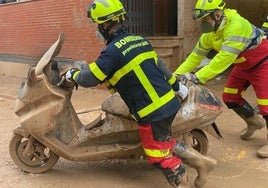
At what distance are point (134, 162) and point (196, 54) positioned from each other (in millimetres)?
1479

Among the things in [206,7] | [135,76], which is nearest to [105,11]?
[135,76]

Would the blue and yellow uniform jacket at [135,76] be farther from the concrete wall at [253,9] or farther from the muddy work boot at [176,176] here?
the concrete wall at [253,9]

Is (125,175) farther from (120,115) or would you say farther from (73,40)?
(73,40)

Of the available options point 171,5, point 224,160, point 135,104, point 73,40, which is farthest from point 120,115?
point 171,5

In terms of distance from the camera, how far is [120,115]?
167 inches

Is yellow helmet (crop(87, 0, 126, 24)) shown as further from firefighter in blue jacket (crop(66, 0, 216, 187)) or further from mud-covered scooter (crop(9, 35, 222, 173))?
mud-covered scooter (crop(9, 35, 222, 173))

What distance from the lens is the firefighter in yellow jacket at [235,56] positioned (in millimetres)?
4406

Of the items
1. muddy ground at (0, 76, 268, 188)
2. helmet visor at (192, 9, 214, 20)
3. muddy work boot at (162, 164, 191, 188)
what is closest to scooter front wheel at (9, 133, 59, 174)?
muddy ground at (0, 76, 268, 188)

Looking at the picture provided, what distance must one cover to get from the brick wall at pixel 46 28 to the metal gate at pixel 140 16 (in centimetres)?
86

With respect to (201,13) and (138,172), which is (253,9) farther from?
(138,172)

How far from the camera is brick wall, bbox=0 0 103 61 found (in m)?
9.48

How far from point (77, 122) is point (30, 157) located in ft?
2.19

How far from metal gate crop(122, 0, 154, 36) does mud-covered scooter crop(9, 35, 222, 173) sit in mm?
5218

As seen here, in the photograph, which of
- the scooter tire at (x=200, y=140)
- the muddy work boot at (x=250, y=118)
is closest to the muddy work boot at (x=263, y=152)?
the muddy work boot at (x=250, y=118)
